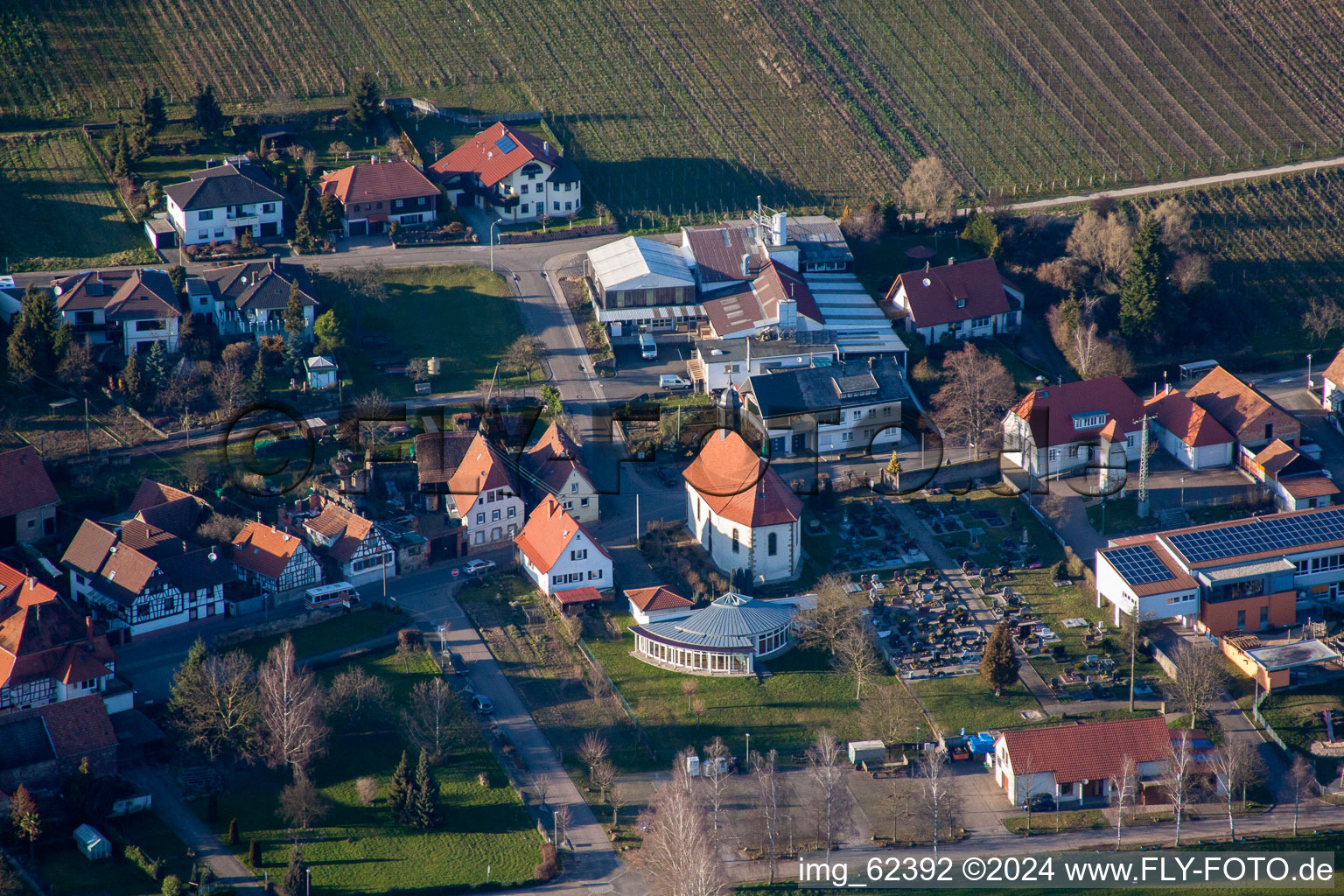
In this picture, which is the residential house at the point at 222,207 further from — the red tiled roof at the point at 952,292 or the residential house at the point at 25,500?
the red tiled roof at the point at 952,292

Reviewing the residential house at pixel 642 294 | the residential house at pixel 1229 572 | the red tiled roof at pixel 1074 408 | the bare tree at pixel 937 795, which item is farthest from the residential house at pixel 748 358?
the bare tree at pixel 937 795

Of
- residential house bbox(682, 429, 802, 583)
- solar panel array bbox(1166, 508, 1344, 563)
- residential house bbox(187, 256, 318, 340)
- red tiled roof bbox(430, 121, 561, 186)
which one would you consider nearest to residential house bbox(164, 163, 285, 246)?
residential house bbox(187, 256, 318, 340)

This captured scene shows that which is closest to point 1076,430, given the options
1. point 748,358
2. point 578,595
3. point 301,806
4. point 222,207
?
point 748,358

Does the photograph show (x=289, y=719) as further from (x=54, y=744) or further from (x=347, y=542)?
(x=347, y=542)

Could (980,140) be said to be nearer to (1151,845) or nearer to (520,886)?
(1151,845)

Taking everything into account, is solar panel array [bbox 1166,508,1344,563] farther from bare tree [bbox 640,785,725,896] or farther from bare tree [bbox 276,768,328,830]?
bare tree [bbox 276,768,328,830]

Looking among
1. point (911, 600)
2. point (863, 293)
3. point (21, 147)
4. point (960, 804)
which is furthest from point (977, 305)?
point (21, 147)
